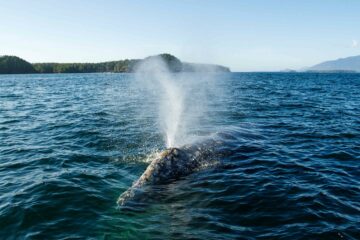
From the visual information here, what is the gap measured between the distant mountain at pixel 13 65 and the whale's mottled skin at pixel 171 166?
618ft

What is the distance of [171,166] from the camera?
45.7 feet

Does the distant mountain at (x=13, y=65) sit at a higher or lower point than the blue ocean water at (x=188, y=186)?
higher

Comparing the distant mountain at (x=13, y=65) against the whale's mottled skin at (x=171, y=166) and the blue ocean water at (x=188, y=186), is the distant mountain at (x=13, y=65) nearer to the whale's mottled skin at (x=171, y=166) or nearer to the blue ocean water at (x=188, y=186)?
the blue ocean water at (x=188, y=186)

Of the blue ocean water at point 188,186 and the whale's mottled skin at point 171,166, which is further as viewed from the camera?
the whale's mottled skin at point 171,166

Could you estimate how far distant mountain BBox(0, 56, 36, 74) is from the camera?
179 m

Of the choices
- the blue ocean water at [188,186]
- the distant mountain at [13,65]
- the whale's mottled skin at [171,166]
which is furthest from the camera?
the distant mountain at [13,65]

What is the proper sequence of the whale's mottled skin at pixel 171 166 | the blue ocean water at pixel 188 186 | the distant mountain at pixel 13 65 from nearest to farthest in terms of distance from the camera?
the blue ocean water at pixel 188 186
the whale's mottled skin at pixel 171 166
the distant mountain at pixel 13 65

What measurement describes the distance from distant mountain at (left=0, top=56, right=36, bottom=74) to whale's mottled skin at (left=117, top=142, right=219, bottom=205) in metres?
188

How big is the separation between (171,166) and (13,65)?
7654 inches

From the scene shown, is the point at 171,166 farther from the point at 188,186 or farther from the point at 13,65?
the point at 13,65

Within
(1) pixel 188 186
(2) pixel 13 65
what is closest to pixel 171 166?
(1) pixel 188 186

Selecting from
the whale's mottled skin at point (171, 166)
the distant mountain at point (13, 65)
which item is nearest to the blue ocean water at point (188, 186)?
the whale's mottled skin at point (171, 166)

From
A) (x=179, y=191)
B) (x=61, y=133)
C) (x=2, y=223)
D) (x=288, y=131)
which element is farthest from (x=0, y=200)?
(x=288, y=131)

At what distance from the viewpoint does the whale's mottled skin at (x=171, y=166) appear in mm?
12479
